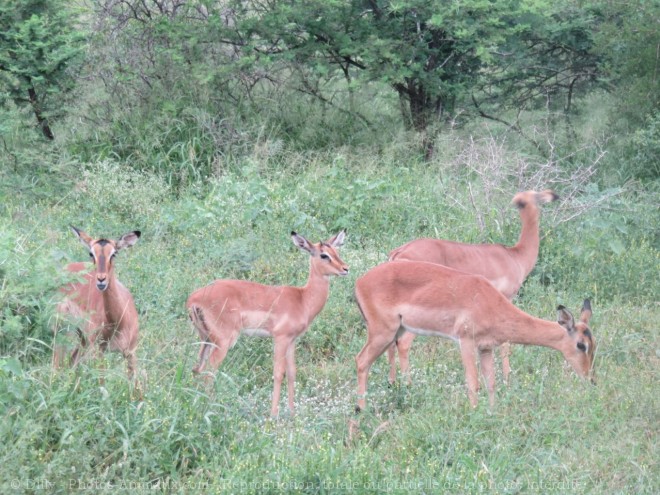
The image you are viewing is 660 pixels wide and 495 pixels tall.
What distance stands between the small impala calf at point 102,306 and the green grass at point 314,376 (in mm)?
169

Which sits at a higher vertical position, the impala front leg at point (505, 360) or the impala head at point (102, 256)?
the impala head at point (102, 256)

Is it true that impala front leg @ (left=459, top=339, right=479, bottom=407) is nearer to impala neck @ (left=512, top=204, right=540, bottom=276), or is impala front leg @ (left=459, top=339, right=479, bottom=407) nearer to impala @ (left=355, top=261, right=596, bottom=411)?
impala @ (left=355, top=261, right=596, bottom=411)

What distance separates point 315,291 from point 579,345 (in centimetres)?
203

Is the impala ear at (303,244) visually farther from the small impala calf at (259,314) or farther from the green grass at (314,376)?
the green grass at (314,376)

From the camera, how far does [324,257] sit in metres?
7.44

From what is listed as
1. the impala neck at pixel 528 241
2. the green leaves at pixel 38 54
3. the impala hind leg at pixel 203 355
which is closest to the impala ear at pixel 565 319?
the impala neck at pixel 528 241

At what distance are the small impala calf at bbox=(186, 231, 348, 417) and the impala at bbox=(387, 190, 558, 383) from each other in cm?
80

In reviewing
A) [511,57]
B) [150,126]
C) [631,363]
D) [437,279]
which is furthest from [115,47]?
[631,363]

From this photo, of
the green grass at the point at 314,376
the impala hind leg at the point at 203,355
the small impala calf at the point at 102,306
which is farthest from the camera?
the impala hind leg at the point at 203,355

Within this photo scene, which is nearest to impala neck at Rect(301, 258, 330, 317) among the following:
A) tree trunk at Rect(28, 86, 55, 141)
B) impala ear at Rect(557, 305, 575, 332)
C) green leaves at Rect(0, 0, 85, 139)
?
impala ear at Rect(557, 305, 575, 332)

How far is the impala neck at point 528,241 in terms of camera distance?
8.38 m

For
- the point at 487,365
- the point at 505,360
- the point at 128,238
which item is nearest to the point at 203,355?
the point at 128,238

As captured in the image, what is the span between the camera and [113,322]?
6.39 meters

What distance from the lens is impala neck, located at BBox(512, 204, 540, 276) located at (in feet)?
27.5
